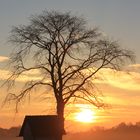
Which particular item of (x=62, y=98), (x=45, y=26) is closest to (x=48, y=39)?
(x=45, y=26)

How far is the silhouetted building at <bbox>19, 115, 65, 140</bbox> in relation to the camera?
77.5 meters

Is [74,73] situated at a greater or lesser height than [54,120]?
greater

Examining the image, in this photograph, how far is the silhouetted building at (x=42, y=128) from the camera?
7750 cm

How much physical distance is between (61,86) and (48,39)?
557cm

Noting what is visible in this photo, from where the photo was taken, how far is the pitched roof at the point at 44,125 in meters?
77.6

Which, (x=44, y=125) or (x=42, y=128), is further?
(x=44, y=125)

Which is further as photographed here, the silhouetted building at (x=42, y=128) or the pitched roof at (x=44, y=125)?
the pitched roof at (x=44, y=125)

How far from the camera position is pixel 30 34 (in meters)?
77.5

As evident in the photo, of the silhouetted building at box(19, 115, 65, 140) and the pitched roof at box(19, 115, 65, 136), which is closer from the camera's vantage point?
the silhouetted building at box(19, 115, 65, 140)

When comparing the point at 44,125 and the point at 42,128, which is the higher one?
the point at 44,125

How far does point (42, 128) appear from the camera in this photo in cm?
7800

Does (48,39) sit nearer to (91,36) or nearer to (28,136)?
(91,36)

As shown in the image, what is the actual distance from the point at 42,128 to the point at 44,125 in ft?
1.64

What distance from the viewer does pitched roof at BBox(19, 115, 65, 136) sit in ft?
255
